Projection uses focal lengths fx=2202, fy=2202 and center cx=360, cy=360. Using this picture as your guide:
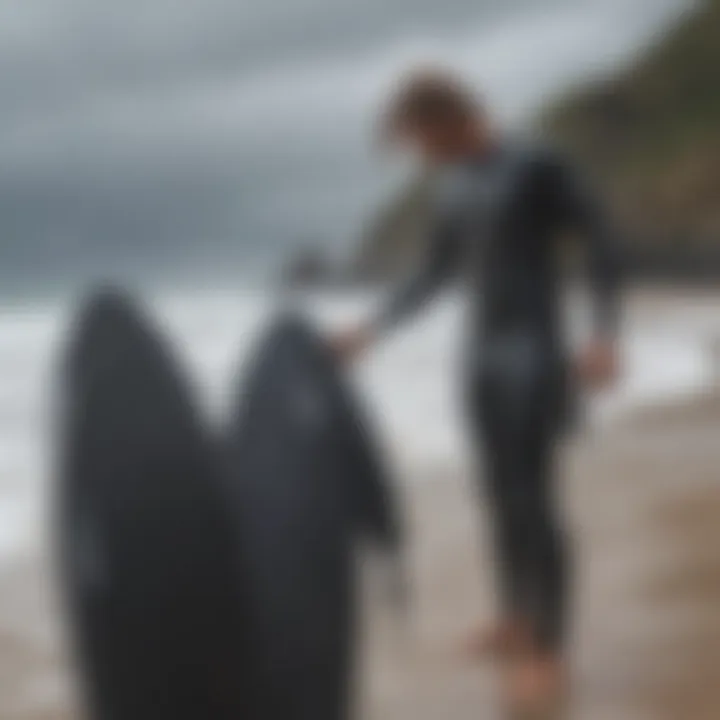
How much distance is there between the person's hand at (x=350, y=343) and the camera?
81cm

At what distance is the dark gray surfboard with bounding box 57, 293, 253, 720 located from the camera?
0.79m

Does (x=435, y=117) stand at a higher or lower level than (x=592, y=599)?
higher

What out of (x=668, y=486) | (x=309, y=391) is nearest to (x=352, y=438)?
(x=309, y=391)

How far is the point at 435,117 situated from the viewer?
33.3 inches

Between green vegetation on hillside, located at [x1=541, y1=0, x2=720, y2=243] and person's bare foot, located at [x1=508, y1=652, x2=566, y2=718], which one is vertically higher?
green vegetation on hillside, located at [x1=541, y1=0, x2=720, y2=243]

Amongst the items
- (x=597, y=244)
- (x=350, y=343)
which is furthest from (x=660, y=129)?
(x=350, y=343)

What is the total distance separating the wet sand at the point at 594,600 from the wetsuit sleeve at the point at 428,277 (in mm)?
66

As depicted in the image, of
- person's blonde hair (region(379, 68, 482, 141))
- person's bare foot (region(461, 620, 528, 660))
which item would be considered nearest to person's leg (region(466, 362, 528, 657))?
person's bare foot (region(461, 620, 528, 660))

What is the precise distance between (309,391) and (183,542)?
73 millimetres

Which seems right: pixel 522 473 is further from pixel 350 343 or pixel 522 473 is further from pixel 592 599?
pixel 592 599

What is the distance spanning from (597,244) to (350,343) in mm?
119

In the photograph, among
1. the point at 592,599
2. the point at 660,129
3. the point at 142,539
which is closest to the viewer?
the point at 142,539

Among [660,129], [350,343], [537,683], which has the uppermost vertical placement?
[660,129]

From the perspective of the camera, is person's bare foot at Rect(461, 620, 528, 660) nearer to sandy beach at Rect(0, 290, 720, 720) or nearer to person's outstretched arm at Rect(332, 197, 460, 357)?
sandy beach at Rect(0, 290, 720, 720)
